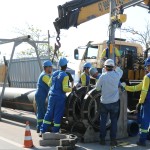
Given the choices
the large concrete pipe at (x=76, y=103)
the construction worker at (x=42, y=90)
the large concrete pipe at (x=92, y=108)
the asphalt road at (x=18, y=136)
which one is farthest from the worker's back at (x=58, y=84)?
the asphalt road at (x=18, y=136)

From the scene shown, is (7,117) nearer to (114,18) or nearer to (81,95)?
(81,95)

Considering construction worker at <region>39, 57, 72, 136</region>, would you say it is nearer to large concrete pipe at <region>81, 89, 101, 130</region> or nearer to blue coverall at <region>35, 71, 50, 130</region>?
large concrete pipe at <region>81, 89, 101, 130</region>

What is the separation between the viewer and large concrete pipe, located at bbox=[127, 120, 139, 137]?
26.0 feet

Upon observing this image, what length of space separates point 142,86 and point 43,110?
8.76ft

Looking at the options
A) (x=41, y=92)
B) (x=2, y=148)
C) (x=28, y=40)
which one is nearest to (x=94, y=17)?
(x=28, y=40)

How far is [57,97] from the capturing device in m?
7.45

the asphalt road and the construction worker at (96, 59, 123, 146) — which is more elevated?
the construction worker at (96, 59, 123, 146)

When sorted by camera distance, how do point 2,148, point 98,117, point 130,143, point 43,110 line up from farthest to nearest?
point 43,110
point 98,117
point 130,143
point 2,148

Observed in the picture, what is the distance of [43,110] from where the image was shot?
829 centimetres

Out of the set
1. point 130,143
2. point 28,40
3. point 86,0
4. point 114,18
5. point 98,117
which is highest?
point 86,0

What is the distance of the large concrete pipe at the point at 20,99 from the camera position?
33.3ft

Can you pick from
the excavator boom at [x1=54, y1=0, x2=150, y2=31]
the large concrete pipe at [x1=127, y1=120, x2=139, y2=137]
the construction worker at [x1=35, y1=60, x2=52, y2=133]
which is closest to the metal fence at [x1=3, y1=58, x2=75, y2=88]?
the excavator boom at [x1=54, y1=0, x2=150, y2=31]

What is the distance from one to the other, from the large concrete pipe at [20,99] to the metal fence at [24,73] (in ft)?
4.12

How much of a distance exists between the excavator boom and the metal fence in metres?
1.69
